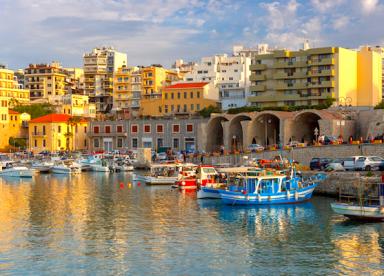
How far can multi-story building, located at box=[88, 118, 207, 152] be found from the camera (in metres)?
89.8

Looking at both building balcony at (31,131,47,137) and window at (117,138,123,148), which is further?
building balcony at (31,131,47,137)

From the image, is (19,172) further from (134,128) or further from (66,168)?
(134,128)

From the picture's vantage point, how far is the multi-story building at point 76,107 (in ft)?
379

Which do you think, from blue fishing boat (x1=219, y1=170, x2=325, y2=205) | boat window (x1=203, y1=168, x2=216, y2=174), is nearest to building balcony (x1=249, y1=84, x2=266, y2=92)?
boat window (x1=203, y1=168, x2=216, y2=174)

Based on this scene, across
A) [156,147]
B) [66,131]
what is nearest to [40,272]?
[156,147]

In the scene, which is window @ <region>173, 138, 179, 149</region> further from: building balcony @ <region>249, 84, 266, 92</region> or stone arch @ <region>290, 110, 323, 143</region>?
stone arch @ <region>290, 110, 323, 143</region>

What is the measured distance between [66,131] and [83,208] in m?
58.4

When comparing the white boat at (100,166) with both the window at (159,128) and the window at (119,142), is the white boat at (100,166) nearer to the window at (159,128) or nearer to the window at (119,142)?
the window at (159,128)

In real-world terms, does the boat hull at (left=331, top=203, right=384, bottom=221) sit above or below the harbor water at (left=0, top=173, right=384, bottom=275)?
above

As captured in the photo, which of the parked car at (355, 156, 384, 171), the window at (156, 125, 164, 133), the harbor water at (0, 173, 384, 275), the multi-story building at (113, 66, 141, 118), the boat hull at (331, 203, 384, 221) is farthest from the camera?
the multi-story building at (113, 66, 141, 118)

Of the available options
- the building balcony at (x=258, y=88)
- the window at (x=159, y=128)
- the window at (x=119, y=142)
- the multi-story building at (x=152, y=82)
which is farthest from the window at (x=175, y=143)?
the multi-story building at (x=152, y=82)

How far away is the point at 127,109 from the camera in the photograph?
115375mm

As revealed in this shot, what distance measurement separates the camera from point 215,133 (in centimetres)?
8794

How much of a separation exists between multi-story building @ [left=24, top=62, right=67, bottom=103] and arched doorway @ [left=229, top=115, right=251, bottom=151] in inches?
2293
